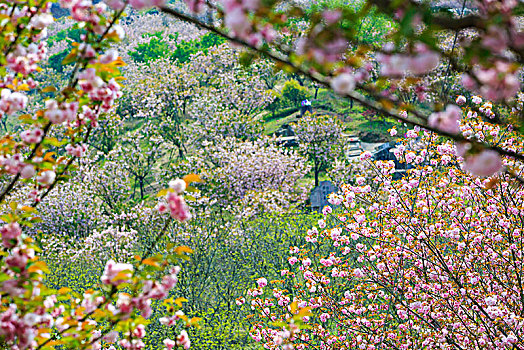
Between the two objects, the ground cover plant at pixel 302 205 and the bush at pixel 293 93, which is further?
the bush at pixel 293 93

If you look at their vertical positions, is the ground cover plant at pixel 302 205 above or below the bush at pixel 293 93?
below

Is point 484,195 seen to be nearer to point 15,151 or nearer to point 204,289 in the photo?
point 15,151

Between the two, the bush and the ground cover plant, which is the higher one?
the bush

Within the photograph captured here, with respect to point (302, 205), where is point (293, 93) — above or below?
above

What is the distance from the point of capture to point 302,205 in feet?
63.4

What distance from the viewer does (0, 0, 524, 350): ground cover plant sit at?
154 cm

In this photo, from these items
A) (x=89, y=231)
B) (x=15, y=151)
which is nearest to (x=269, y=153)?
(x=89, y=231)

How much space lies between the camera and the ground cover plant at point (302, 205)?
1539mm

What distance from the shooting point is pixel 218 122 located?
2338cm

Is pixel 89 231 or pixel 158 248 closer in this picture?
pixel 158 248

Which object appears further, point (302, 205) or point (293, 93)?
point (293, 93)

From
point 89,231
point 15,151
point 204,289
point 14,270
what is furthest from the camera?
point 89,231

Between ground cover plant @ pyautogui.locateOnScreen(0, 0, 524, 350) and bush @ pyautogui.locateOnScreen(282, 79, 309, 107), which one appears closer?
ground cover plant @ pyautogui.locateOnScreen(0, 0, 524, 350)

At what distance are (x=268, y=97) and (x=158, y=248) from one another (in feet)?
60.0
